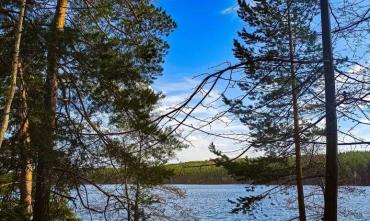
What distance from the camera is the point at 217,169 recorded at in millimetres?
82062

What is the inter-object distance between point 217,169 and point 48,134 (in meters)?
74.2

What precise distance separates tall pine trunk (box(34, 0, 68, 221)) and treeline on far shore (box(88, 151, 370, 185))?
0.93 metres

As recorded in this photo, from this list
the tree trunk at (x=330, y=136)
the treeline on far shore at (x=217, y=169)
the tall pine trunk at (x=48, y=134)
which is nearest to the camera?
the tree trunk at (x=330, y=136)

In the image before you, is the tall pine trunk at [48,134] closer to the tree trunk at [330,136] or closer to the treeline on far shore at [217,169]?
the treeline on far shore at [217,169]

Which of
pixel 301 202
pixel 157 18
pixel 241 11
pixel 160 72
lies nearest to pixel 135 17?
pixel 157 18

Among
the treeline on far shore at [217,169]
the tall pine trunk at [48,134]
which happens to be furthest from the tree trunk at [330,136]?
the tall pine trunk at [48,134]

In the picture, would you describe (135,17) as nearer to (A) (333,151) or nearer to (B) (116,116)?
(B) (116,116)

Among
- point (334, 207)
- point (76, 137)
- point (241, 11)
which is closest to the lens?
point (334, 207)

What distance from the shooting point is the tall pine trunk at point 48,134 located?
874 cm

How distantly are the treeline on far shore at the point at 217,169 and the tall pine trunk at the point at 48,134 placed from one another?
927 mm

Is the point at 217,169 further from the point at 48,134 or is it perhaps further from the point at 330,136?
the point at 330,136

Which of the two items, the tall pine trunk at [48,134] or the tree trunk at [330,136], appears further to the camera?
the tall pine trunk at [48,134]

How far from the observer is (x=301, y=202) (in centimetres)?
1600

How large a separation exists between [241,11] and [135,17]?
5.89m
